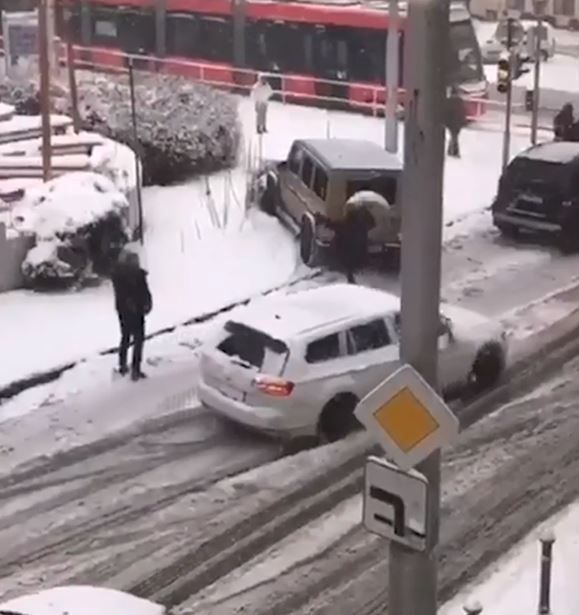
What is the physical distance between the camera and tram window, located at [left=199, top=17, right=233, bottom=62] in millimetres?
38812

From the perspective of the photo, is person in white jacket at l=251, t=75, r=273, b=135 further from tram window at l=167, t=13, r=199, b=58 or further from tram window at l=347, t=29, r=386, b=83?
tram window at l=167, t=13, r=199, b=58

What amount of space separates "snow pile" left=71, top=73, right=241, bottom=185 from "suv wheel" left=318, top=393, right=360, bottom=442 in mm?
11924

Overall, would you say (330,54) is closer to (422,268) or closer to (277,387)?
(277,387)

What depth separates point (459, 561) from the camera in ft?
39.2

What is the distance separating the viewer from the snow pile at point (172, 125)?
26.1 meters

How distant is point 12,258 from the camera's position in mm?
19719

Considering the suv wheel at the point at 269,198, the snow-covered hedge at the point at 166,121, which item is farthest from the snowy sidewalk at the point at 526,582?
the snow-covered hedge at the point at 166,121

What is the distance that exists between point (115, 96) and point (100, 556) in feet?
60.3

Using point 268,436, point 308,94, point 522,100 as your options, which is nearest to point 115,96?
point 308,94

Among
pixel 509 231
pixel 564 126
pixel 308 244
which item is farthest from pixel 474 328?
pixel 564 126

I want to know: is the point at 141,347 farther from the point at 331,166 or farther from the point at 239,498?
the point at 331,166

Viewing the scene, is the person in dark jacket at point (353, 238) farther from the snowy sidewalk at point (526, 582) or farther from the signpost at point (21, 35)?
the signpost at point (21, 35)

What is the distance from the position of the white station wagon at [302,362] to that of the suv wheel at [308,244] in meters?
5.92

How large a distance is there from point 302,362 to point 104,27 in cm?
2872
